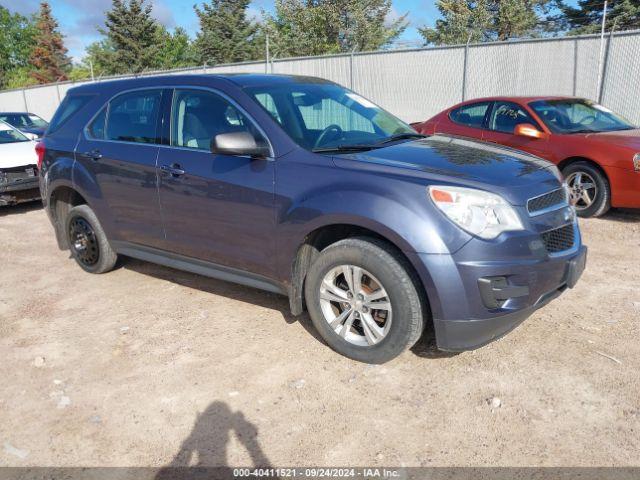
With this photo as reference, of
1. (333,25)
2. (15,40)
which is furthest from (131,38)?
(15,40)

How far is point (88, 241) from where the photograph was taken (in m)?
5.17

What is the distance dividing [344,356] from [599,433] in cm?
149

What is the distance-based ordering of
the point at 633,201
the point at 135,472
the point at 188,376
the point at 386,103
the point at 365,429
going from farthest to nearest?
the point at 386,103 < the point at 633,201 < the point at 188,376 < the point at 365,429 < the point at 135,472

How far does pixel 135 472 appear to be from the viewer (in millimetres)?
2580

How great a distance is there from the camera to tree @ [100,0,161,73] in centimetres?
4291

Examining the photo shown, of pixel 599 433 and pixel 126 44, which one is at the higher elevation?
pixel 126 44

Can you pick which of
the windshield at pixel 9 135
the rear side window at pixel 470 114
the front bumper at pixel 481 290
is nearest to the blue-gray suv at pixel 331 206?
the front bumper at pixel 481 290

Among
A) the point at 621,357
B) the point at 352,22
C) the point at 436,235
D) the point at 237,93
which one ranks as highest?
the point at 352,22

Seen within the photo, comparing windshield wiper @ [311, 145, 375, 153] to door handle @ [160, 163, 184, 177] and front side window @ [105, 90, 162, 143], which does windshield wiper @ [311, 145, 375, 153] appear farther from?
front side window @ [105, 90, 162, 143]

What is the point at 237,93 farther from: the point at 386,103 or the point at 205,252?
the point at 386,103

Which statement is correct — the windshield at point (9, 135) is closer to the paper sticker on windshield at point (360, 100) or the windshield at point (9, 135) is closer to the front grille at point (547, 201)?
the paper sticker on windshield at point (360, 100)

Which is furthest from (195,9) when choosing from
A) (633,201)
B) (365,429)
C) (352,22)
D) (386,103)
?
(365,429)

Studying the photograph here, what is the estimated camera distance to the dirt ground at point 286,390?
2.69 metres

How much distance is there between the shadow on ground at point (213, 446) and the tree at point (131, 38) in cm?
4558
